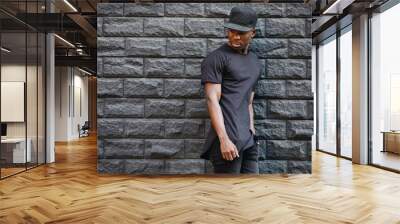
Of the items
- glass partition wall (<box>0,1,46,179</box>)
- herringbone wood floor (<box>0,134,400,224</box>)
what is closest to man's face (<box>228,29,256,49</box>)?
herringbone wood floor (<box>0,134,400,224</box>)

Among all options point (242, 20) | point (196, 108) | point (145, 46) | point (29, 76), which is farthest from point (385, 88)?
point (29, 76)

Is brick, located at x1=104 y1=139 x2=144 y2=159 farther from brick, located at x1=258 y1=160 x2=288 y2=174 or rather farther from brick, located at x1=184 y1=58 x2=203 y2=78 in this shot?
brick, located at x1=258 y1=160 x2=288 y2=174

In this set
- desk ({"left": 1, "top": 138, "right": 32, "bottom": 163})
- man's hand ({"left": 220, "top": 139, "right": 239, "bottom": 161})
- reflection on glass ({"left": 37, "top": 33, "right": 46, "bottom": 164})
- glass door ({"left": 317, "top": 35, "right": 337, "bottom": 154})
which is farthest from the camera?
glass door ({"left": 317, "top": 35, "right": 337, "bottom": 154})

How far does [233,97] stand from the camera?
8.75 feet

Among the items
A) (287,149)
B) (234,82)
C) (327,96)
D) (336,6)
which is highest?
(336,6)

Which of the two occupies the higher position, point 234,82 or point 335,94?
point 335,94

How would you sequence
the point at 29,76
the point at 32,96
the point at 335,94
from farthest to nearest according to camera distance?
the point at 335,94 → the point at 32,96 → the point at 29,76

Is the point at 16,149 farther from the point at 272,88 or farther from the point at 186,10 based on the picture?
the point at 272,88

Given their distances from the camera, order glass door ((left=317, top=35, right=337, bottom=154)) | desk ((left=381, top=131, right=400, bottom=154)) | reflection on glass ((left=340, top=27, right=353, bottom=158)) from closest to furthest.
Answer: desk ((left=381, top=131, right=400, bottom=154)) < reflection on glass ((left=340, top=27, right=353, bottom=158)) < glass door ((left=317, top=35, right=337, bottom=154))

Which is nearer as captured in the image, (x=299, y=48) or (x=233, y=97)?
(x=233, y=97)

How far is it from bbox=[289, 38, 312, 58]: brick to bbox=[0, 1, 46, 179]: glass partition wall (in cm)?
330

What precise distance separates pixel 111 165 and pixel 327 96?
5858 millimetres

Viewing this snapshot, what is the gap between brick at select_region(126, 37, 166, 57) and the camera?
3.78 metres

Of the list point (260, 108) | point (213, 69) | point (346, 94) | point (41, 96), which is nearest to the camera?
point (213, 69)
